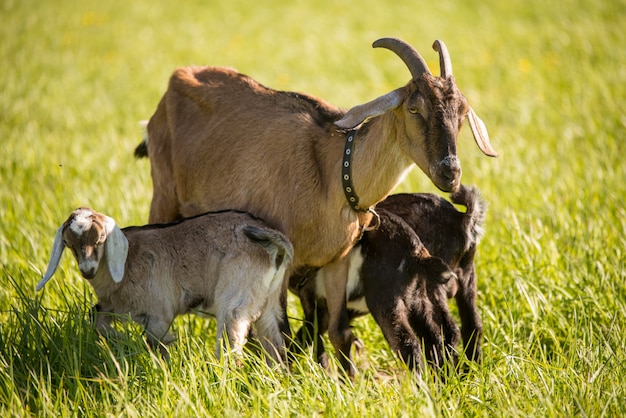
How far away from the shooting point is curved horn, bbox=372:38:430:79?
4.09m

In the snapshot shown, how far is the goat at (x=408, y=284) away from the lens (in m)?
4.37

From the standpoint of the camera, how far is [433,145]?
3.90 meters

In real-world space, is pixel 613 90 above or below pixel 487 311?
above

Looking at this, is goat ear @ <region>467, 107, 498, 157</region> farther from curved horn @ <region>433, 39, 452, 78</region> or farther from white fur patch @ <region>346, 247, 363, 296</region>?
white fur patch @ <region>346, 247, 363, 296</region>

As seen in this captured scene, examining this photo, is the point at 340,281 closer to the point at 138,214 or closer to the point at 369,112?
the point at 369,112

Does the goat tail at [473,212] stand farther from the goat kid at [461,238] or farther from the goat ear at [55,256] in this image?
the goat ear at [55,256]

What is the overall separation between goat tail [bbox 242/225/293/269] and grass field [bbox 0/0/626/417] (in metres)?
0.61

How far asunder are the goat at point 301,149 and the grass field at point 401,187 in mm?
767

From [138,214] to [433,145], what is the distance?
10.5 feet

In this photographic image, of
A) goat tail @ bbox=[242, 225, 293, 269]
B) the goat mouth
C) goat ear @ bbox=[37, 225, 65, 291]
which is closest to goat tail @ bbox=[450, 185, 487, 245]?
the goat mouth

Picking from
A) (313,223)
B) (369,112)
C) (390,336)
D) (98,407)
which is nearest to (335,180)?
(313,223)

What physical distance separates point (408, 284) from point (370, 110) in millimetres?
1046

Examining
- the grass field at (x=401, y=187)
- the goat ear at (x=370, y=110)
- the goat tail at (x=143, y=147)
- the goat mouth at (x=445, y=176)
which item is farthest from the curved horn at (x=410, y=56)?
the goat tail at (x=143, y=147)

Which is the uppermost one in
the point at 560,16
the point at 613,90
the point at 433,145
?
the point at 560,16
